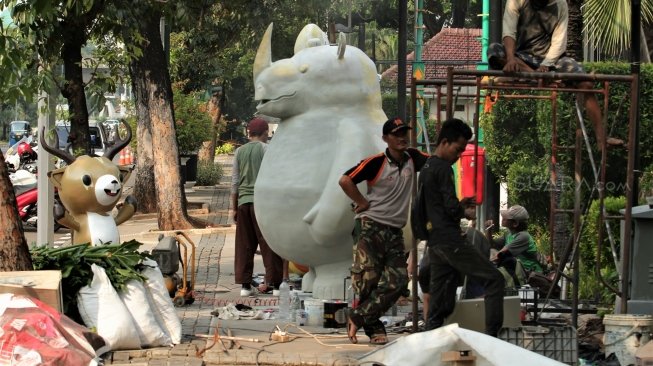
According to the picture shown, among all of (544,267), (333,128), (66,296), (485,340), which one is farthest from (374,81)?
(485,340)

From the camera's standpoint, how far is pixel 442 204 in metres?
9.15

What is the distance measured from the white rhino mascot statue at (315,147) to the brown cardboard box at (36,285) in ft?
8.65

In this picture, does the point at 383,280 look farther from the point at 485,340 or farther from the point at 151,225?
the point at 151,225

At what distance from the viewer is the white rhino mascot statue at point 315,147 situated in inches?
450

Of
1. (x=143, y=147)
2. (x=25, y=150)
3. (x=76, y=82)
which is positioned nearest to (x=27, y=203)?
(x=143, y=147)

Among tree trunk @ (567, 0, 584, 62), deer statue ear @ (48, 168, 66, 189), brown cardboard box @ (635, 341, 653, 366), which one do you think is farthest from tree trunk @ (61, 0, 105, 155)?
brown cardboard box @ (635, 341, 653, 366)

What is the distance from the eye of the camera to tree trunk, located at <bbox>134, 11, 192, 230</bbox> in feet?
66.8

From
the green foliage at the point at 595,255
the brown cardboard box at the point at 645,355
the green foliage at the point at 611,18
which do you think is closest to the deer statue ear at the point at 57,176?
the green foliage at the point at 595,255

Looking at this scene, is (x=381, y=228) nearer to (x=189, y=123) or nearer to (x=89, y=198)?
(x=89, y=198)

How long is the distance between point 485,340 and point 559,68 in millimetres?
2451

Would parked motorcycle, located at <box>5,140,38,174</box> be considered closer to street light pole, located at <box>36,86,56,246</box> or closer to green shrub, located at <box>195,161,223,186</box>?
green shrub, located at <box>195,161,223,186</box>

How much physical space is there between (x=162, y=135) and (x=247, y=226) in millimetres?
7825

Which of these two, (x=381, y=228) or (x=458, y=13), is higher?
(x=458, y=13)

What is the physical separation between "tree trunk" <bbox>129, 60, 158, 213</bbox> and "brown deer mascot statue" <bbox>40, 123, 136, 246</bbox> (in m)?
9.54
